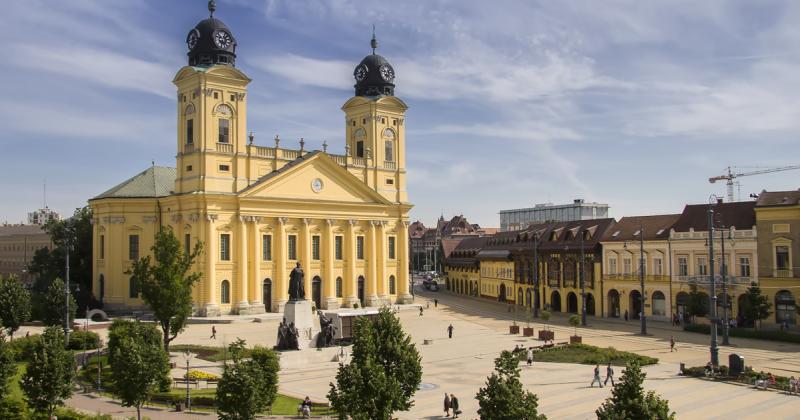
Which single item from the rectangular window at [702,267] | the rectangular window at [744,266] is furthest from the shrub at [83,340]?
the rectangular window at [744,266]

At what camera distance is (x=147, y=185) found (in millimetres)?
73688

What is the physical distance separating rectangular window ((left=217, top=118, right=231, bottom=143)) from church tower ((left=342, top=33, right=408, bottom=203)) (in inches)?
625

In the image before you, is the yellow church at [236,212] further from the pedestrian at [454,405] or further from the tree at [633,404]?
the tree at [633,404]

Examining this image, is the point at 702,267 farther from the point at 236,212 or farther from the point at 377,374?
the point at 377,374

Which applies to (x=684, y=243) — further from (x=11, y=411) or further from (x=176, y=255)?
(x=11, y=411)

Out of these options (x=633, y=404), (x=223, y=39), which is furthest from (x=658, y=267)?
(x=633, y=404)

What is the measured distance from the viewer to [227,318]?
6500cm

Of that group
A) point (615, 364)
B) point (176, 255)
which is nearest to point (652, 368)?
point (615, 364)

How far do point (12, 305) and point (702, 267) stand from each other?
53417 millimetres

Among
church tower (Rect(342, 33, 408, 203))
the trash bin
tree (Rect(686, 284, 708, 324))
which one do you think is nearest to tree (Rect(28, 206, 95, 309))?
church tower (Rect(342, 33, 408, 203))

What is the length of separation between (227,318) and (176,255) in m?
23.0

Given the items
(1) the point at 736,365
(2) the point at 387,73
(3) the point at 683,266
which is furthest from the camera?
(2) the point at 387,73

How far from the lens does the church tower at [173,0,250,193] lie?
6719 cm

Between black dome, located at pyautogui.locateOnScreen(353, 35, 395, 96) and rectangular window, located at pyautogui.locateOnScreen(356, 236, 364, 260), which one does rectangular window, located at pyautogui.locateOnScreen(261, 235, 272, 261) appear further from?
black dome, located at pyautogui.locateOnScreen(353, 35, 395, 96)
